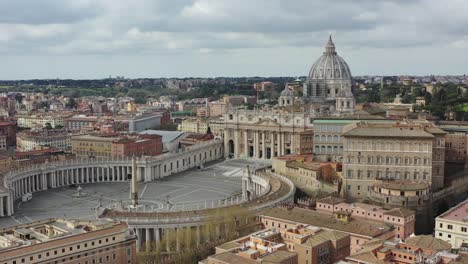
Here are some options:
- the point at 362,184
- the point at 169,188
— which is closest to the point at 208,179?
the point at 169,188

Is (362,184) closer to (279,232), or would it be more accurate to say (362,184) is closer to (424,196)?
(424,196)

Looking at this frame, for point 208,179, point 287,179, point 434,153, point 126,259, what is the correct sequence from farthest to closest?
point 208,179, point 287,179, point 434,153, point 126,259

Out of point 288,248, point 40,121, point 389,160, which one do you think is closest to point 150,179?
point 389,160

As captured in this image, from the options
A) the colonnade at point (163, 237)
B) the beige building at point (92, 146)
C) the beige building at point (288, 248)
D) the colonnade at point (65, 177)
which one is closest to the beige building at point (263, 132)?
the beige building at point (92, 146)

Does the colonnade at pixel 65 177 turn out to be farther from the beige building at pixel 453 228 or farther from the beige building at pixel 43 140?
the beige building at pixel 453 228

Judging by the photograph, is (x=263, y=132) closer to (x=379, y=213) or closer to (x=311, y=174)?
(x=311, y=174)

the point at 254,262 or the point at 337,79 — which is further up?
the point at 337,79

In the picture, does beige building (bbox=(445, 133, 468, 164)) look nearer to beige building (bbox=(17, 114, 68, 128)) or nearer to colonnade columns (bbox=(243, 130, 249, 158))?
colonnade columns (bbox=(243, 130, 249, 158))
